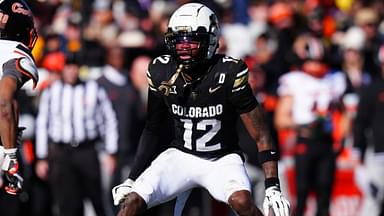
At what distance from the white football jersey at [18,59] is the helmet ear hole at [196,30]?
100 centimetres

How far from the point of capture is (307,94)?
1351cm

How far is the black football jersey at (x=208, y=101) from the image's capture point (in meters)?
8.69

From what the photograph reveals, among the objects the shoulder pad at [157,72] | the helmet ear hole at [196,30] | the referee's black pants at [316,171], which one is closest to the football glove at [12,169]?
the shoulder pad at [157,72]

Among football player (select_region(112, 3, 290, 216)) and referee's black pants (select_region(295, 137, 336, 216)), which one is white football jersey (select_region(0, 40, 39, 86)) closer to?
football player (select_region(112, 3, 290, 216))

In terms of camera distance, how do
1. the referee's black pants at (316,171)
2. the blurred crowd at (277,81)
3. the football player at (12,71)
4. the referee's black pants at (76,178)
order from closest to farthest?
the football player at (12,71) → the referee's black pants at (76,178) → the referee's black pants at (316,171) → the blurred crowd at (277,81)

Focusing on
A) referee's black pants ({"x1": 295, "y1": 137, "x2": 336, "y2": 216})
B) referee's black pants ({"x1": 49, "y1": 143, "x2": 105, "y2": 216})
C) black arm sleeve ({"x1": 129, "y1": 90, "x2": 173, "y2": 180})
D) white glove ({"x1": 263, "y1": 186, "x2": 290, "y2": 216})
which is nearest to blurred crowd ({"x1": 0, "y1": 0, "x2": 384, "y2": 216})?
referee's black pants ({"x1": 295, "y1": 137, "x2": 336, "y2": 216})

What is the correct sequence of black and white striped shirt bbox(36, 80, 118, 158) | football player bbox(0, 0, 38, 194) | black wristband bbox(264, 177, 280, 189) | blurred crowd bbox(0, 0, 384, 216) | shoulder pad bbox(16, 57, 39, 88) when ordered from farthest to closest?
blurred crowd bbox(0, 0, 384, 216), black and white striped shirt bbox(36, 80, 118, 158), black wristband bbox(264, 177, 280, 189), shoulder pad bbox(16, 57, 39, 88), football player bbox(0, 0, 38, 194)

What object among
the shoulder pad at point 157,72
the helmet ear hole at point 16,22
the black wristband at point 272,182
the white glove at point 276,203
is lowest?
the white glove at point 276,203

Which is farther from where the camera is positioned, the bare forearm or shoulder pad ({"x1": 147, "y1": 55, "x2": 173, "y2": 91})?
shoulder pad ({"x1": 147, "y1": 55, "x2": 173, "y2": 91})

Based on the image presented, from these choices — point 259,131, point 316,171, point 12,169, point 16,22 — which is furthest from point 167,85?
point 316,171

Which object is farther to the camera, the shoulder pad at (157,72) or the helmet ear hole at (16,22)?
the shoulder pad at (157,72)

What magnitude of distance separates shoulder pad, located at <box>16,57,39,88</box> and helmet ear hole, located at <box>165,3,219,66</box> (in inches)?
39.2

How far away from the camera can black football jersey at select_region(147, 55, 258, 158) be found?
8.69 m

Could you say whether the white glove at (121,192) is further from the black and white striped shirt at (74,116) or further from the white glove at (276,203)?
the black and white striped shirt at (74,116)
